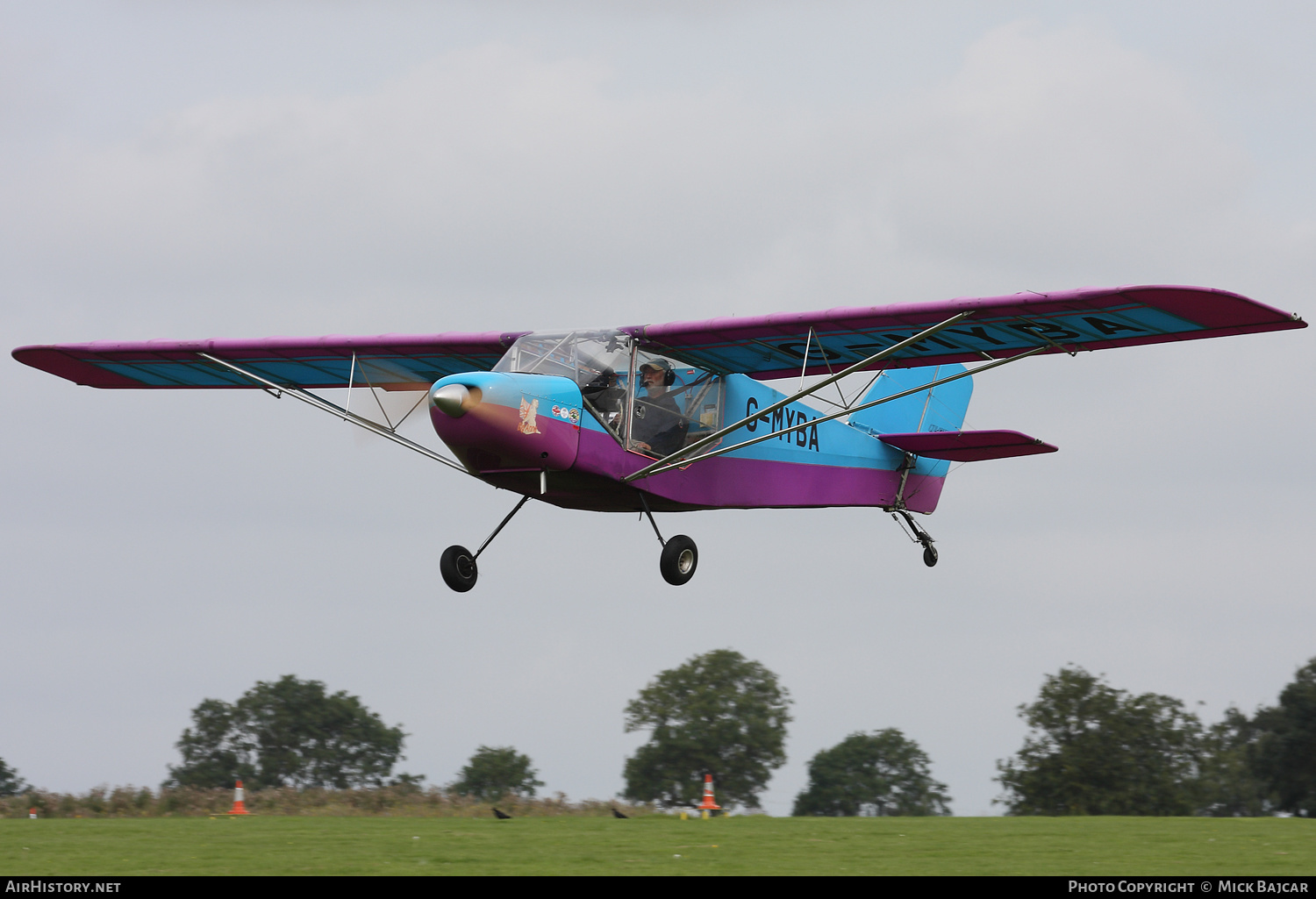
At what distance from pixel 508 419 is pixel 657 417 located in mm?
2468

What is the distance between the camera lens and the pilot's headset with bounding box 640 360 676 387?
16641 millimetres

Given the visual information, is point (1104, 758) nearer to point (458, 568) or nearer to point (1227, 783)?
point (1227, 783)

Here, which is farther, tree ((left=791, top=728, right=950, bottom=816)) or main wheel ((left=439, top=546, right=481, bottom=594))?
tree ((left=791, top=728, right=950, bottom=816))

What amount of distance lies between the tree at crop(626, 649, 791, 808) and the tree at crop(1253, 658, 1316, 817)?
47.9 ft

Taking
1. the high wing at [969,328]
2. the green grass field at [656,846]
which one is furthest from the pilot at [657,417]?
the green grass field at [656,846]

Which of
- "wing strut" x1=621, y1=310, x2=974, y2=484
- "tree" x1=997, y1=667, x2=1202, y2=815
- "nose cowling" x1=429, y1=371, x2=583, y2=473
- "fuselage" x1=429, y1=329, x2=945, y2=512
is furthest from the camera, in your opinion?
"tree" x1=997, y1=667, x2=1202, y2=815

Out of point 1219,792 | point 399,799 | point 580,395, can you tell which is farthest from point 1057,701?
point 580,395

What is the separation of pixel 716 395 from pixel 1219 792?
2986 cm

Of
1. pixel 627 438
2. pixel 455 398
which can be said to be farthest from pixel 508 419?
pixel 627 438

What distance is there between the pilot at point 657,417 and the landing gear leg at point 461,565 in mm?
1549

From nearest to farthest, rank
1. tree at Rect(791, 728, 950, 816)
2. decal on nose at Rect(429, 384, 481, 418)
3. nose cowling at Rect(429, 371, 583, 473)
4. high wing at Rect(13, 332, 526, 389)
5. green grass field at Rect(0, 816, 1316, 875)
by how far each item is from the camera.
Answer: green grass field at Rect(0, 816, 1316, 875) → decal on nose at Rect(429, 384, 481, 418) → nose cowling at Rect(429, 371, 583, 473) → high wing at Rect(13, 332, 526, 389) → tree at Rect(791, 728, 950, 816)

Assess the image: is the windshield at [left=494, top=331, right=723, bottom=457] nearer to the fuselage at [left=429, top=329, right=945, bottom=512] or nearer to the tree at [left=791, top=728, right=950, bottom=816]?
the fuselage at [left=429, top=329, right=945, bottom=512]

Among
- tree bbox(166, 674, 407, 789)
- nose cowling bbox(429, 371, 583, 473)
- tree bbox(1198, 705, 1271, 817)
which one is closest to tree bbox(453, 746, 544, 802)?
tree bbox(166, 674, 407, 789)
